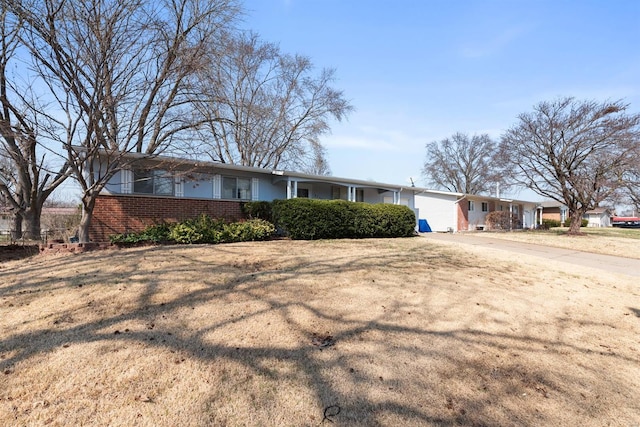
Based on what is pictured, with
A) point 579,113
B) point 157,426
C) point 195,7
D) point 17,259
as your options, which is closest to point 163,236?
point 17,259

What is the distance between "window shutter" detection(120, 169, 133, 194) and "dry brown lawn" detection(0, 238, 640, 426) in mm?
4776

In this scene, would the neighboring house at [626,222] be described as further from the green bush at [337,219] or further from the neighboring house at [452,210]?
the green bush at [337,219]

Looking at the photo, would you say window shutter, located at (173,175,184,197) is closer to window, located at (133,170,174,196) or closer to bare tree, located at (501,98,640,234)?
window, located at (133,170,174,196)

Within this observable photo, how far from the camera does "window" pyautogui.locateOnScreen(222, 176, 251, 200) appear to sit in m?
12.8

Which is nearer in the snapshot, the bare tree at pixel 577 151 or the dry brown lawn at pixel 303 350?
the dry brown lawn at pixel 303 350

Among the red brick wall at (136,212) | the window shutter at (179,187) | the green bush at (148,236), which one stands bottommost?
the green bush at (148,236)

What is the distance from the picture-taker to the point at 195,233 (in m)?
9.41

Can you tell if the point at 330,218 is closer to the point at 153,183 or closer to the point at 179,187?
the point at 179,187

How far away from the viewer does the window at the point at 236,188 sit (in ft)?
41.9

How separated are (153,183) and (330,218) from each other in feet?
19.9

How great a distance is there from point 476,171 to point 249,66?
3327cm

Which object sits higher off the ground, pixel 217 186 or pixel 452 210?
pixel 217 186

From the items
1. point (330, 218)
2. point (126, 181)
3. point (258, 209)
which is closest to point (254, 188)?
point (258, 209)

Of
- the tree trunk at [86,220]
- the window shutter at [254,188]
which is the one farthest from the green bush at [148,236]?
the window shutter at [254,188]
